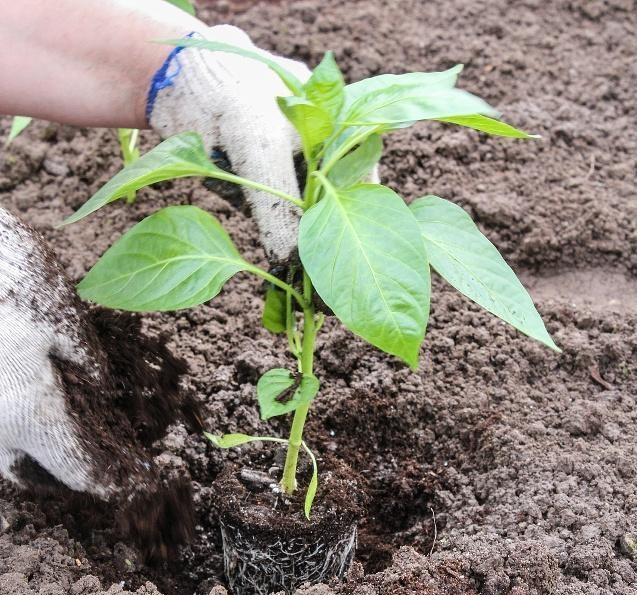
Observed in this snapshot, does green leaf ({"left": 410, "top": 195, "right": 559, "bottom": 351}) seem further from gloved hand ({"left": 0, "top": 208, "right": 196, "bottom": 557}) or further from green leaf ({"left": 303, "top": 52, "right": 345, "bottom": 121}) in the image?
gloved hand ({"left": 0, "top": 208, "right": 196, "bottom": 557})

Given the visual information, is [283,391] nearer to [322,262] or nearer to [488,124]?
[322,262]

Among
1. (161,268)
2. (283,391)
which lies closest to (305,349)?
(283,391)

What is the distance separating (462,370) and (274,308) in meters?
0.65

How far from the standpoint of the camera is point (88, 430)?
1529 mm

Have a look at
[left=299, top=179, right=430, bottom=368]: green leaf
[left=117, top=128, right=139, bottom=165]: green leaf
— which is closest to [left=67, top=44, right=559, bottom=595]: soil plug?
[left=299, top=179, right=430, bottom=368]: green leaf

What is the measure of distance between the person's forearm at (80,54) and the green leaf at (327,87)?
1.53 feet

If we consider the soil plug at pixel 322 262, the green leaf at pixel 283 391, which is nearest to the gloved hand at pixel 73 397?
the soil plug at pixel 322 262

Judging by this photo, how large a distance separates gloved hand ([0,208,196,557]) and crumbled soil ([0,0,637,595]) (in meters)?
0.07

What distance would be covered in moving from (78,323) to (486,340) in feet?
3.08

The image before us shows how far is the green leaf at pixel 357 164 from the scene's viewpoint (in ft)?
4.20

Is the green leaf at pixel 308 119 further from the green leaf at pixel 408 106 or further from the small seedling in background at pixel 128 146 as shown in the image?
the small seedling in background at pixel 128 146

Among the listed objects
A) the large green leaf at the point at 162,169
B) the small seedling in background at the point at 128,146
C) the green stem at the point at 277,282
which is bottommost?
the small seedling in background at the point at 128,146

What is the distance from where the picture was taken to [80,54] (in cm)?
158

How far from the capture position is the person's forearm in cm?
155
